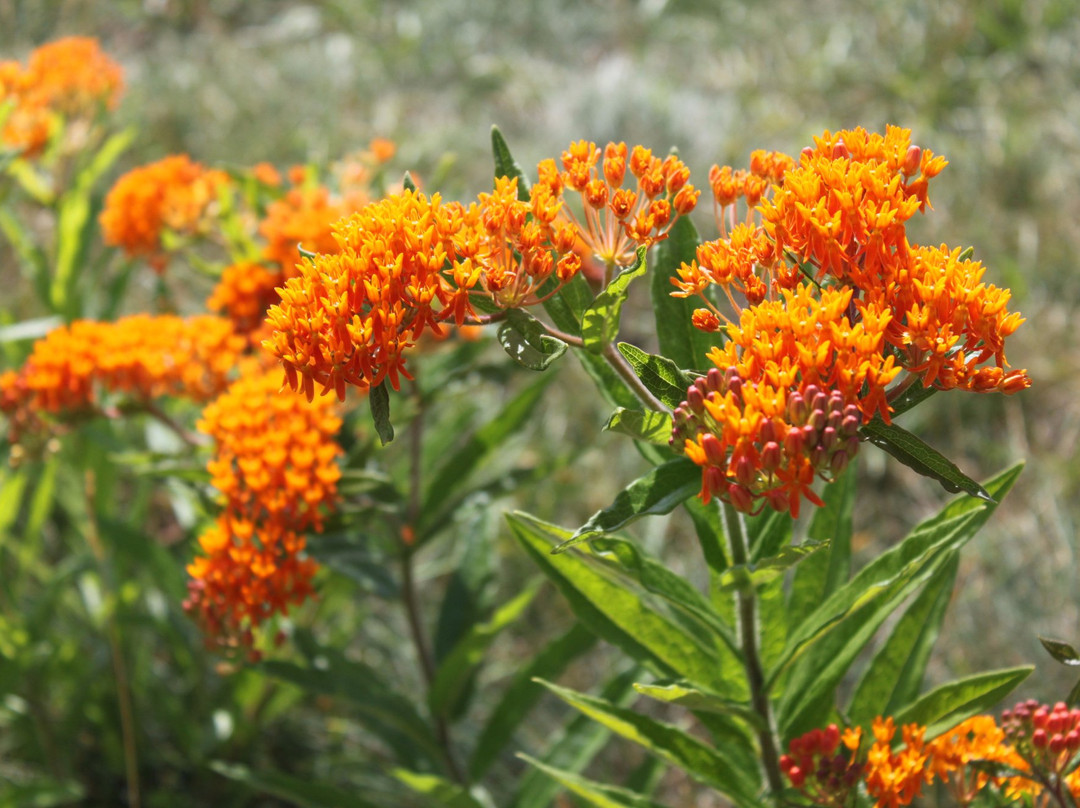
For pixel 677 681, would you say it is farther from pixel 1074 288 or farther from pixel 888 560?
pixel 1074 288

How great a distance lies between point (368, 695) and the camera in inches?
77.5

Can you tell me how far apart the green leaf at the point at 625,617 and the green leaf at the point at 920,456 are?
0.48 meters

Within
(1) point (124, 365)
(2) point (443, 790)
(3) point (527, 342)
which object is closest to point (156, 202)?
(1) point (124, 365)

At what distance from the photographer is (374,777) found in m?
2.56

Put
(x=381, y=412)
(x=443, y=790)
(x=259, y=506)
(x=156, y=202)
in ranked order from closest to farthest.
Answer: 1. (x=381, y=412)
2. (x=259, y=506)
3. (x=443, y=790)
4. (x=156, y=202)

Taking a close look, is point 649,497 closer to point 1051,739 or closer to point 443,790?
point 1051,739

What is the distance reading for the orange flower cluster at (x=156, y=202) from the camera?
2.43m

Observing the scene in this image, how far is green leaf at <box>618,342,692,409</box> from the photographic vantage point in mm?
1153

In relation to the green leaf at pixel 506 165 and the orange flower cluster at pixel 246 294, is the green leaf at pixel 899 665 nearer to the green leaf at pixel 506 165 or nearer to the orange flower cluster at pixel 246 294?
the green leaf at pixel 506 165

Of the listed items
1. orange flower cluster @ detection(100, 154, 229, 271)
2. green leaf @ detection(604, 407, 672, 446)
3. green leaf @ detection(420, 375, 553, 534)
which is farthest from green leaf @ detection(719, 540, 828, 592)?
orange flower cluster @ detection(100, 154, 229, 271)

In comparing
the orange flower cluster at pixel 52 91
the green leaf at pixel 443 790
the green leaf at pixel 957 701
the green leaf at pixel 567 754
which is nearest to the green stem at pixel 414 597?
the green leaf at pixel 567 754

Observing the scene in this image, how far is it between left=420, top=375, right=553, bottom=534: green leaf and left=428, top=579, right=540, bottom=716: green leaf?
0.23 metres

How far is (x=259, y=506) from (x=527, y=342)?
70 centimetres

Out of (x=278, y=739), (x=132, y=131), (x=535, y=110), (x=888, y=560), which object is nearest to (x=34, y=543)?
(x=278, y=739)
